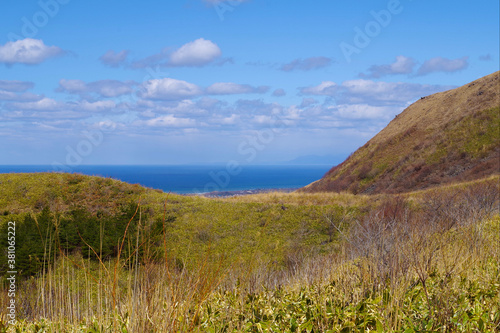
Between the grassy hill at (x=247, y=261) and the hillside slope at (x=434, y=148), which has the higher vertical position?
the hillside slope at (x=434, y=148)

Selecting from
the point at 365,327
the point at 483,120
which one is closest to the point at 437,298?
the point at 365,327

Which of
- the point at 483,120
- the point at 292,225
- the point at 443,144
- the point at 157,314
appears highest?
the point at 483,120

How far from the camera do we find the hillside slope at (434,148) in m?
34.0

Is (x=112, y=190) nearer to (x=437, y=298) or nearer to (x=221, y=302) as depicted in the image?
(x=221, y=302)

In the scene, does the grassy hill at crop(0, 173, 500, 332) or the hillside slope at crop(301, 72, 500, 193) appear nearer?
the grassy hill at crop(0, 173, 500, 332)

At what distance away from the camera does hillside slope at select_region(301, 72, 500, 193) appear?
112 ft

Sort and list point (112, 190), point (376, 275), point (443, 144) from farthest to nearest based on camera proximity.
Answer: point (443, 144) → point (112, 190) → point (376, 275)

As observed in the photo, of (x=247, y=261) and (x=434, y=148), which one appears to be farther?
(x=434, y=148)

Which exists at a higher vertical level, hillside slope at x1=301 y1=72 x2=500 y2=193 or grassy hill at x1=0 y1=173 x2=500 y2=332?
hillside slope at x1=301 y1=72 x2=500 y2=193

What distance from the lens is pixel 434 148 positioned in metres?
39.4

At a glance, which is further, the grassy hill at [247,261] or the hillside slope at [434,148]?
the hillside slope at [434,148]

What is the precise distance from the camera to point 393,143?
47.2m

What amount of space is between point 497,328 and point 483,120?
4158cm

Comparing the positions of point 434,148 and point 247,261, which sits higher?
point 434,148
